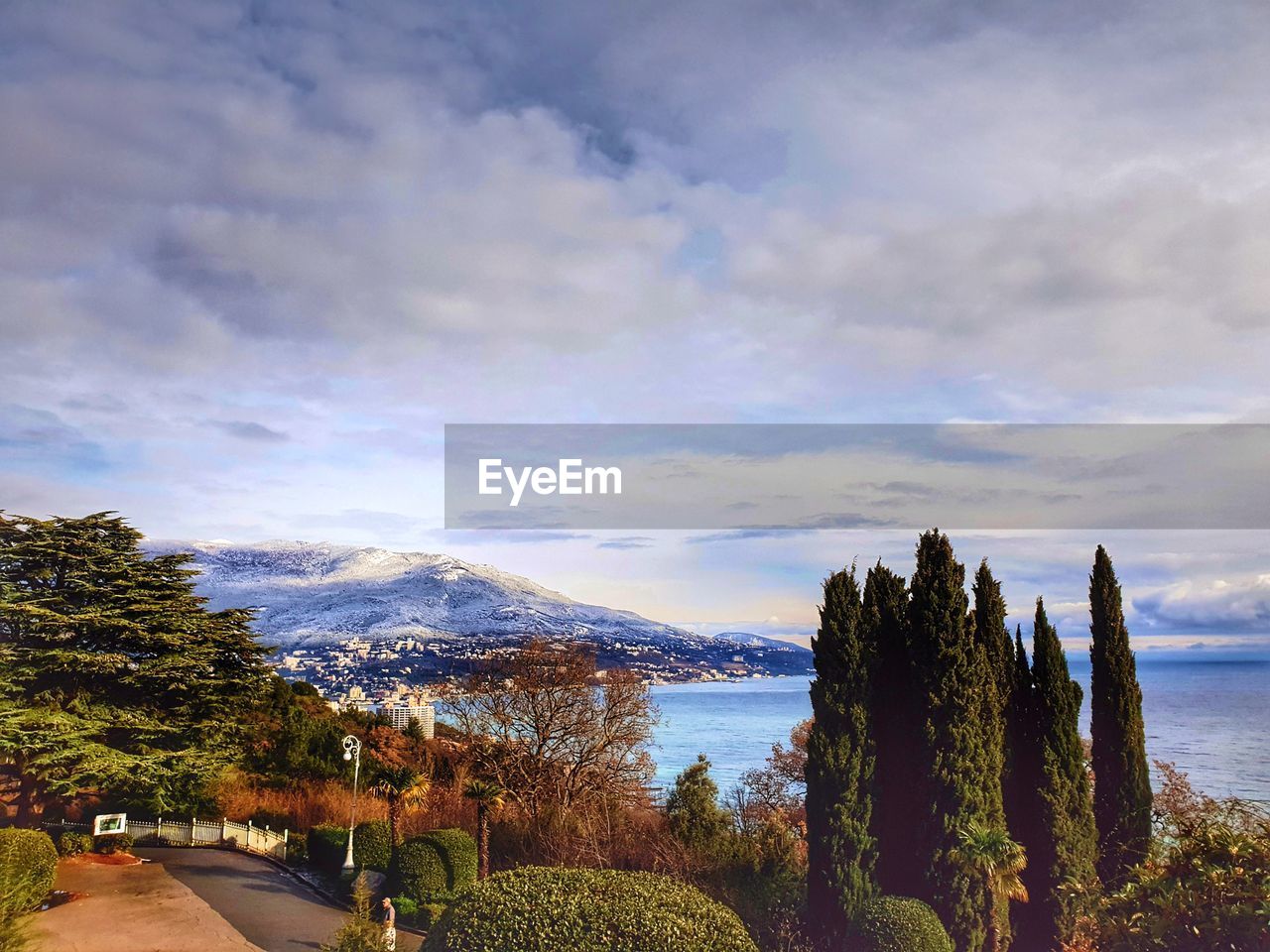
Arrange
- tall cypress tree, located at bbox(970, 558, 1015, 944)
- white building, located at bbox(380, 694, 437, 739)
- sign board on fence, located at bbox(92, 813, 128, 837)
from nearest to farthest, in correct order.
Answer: tall cypress tree, located at bbox(970, 558, 1015, 944)
sign board on fence, located at bbox(92, 813, 128, 837)
white building, located at bbox(380, 694, 437, 739)

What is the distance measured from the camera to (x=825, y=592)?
44.9 feet

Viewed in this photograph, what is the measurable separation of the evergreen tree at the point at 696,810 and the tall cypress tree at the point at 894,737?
13.7 ft

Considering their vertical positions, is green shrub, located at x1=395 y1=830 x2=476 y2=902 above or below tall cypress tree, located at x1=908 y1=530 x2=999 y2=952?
below

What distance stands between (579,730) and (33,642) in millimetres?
12458

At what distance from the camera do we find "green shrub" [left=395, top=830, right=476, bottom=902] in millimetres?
16281

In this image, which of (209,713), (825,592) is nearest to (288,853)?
(209,713)

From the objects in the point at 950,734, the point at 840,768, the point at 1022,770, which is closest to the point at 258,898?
the point at 840,768

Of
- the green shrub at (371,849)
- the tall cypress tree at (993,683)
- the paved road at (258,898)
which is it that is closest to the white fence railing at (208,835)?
the paved road at (258,898)

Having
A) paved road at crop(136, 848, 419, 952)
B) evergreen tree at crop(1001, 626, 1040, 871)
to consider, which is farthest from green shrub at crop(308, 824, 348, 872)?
evergreen tree at crop(1001, 626, 1040, 871)

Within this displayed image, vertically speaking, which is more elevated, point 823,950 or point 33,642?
point 33,642

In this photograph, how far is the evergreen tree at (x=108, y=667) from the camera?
16828mm

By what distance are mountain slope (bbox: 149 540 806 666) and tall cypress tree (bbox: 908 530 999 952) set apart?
48394 mm

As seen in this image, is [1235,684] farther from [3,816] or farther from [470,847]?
[3,816]

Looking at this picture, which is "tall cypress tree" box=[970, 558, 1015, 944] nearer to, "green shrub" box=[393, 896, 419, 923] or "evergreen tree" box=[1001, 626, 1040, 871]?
"evergreen tree" box=[1001, 626, 1040, 871]
